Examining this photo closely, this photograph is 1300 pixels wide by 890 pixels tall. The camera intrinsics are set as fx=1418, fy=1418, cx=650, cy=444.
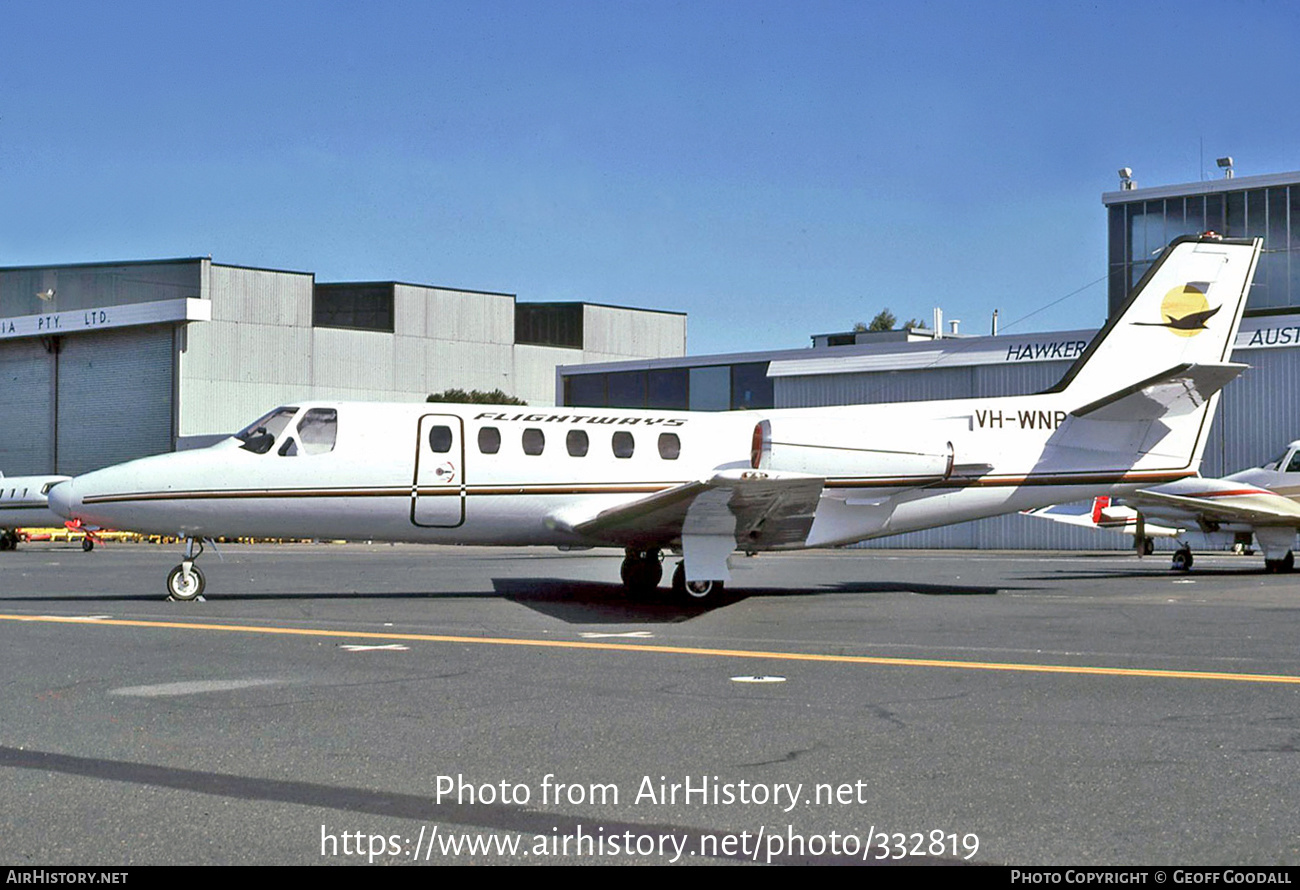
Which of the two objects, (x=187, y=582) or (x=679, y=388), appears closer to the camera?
(x=187, y=582)

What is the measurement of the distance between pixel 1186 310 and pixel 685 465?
862 centimetres

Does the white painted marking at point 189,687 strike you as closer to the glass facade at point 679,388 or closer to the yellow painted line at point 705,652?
the yellow painted line at point 705,652

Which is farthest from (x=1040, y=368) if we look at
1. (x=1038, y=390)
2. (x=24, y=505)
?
(x=24, y=505)

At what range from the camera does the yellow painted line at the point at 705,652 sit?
417 inches

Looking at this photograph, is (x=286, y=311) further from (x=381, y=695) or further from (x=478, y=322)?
(x=381, y=695)

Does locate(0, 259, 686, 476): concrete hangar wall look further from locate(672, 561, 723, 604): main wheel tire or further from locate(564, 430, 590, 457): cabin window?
locate(672, 561, 723, 604): main wheel tire

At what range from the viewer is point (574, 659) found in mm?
11734

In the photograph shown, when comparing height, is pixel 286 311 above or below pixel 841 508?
above

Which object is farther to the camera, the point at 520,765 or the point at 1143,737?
the point at 1143,737

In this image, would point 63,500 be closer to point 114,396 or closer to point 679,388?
point 679,388

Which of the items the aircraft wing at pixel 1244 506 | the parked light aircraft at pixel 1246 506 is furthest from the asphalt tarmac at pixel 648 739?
the parked light aircraft at pixel 1246 506

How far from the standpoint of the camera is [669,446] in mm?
Answer: 20484
